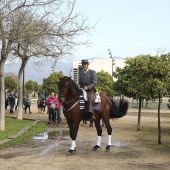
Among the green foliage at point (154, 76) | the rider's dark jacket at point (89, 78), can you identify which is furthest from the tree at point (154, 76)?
the rider's dark jacket at point (89, 78)

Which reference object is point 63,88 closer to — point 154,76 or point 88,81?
point 88,81

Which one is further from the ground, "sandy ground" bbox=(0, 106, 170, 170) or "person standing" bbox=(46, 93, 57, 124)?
"person standing" bbox=(46, 93, 57, 124)

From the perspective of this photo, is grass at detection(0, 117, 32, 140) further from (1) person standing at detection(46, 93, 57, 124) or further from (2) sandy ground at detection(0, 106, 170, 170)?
(1) person standing at detection(46, 93, 57, 124)

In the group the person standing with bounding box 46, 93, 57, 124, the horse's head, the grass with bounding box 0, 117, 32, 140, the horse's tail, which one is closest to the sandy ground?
the horse's tail

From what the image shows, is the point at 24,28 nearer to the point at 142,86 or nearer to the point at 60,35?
the point at 60,35

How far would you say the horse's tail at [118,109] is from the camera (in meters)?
12.4

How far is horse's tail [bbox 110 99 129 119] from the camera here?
40.8 ft

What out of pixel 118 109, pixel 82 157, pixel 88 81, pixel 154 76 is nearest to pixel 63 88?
pixel 88 81

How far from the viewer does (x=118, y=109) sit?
42.0ft

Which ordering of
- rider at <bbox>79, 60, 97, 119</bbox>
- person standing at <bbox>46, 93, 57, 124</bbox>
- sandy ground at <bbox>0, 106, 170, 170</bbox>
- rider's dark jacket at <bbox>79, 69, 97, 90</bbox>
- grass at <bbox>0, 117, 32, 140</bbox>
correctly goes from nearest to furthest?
sandy ground at <bbox>0, 106, 170, 170</bbox> < rider at <bbox>79, 60, 97, 119</bbox> < rider's dark jacket at <bbox>79, 69, 97, 90</bbox> < grass at <bbox>0, 117, 32, 140</bbox> < person standing at <bbox>46, 93, 57, 124</bbox>

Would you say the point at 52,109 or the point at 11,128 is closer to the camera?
the point at 11,128

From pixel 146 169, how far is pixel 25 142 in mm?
6074

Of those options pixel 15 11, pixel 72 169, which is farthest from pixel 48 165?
pixel 15 11

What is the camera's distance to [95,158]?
9773 mm
